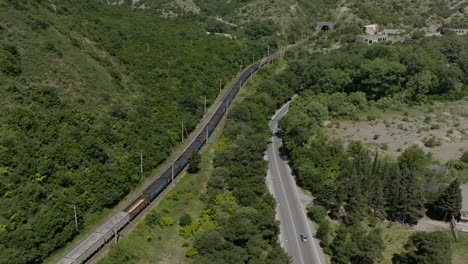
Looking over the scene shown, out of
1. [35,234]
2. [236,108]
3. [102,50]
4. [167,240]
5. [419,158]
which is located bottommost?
[167,240]

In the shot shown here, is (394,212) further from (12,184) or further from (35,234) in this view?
(12,184)

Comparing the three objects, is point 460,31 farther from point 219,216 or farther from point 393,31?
point 219,216

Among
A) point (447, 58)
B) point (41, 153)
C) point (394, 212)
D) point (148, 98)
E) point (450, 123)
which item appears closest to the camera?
point (41, 153)

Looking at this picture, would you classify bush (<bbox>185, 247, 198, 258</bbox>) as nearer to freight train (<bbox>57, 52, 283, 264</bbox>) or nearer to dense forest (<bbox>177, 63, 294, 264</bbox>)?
dense forest (<bbox>177, 63, 294, 264</bbox>)

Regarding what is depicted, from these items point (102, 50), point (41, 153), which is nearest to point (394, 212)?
point (41, 153)

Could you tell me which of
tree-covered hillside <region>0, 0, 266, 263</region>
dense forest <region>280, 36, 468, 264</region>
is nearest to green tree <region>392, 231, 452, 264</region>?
dense forest <region>280, 36, 468, 264</region>

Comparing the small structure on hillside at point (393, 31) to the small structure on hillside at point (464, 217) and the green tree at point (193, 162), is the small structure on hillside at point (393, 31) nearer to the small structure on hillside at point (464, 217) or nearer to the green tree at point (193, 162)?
the small structure on hillside at point (464, 217)
